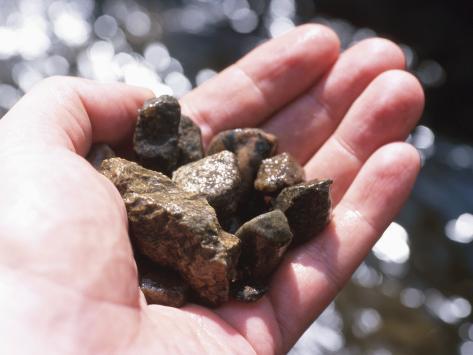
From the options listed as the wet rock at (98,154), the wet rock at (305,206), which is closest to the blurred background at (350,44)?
the wet rock at (305,206)

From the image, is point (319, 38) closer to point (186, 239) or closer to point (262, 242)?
point (262, 242)

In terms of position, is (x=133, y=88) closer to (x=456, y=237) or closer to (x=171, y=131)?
(x=171, y=131)

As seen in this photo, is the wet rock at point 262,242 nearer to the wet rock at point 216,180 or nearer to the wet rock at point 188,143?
the wet rock at point 216,180

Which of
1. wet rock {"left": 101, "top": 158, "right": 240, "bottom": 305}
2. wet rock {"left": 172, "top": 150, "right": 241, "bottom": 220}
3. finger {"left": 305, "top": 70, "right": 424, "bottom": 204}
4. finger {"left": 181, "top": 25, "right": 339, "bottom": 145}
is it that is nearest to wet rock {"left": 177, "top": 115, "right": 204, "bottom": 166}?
wet rock {"left": 172, "top": 150, "right": 241, "bottom": 220}

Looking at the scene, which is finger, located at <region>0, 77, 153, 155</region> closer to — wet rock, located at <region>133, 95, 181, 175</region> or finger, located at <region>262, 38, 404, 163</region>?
wet rock, located at <region>133, 95, 181, 175</region>

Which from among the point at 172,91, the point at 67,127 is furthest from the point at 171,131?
the point at 172,91

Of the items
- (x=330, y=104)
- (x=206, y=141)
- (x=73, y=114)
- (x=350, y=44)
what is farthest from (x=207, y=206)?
(x=350, y=44)
